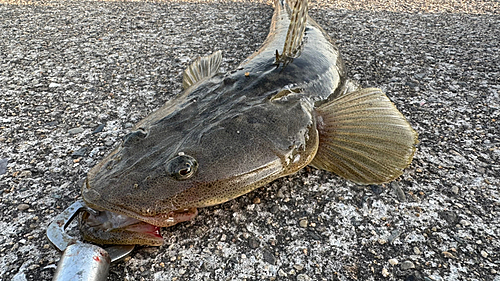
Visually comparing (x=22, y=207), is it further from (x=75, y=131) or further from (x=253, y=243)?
(x=253, y=243)

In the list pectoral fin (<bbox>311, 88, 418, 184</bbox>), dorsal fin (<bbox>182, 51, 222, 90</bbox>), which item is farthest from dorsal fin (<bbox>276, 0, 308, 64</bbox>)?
dorsal fin (<bbox>182, 51, 222, 90</bbox>)

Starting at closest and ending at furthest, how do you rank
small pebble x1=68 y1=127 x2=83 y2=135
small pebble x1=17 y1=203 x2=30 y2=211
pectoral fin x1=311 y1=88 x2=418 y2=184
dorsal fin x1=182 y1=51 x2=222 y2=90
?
small pebble x1=17 y1=203 x2=30 y2=211 → pectoral fin x1=311 y1=88 x2=418 y2=184 → small pebble x1=68 y1=127 x2=83 y2=135 → dorsal fin x1=182 y1=51 x2=222 y2=90

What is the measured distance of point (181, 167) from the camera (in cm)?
161

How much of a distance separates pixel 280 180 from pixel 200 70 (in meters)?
1.34

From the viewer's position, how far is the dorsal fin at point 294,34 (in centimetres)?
247

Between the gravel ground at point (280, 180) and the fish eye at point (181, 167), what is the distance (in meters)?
0.32

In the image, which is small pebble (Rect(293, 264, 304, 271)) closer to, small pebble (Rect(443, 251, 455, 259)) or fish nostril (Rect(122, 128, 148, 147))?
small pebble (Rect(443, 251, 455, 259))

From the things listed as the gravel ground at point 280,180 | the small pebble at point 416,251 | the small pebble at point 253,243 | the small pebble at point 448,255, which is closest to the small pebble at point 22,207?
the gravel ground at point 280,180

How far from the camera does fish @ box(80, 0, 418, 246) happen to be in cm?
160

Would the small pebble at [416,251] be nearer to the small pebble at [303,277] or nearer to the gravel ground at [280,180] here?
the gravel ground at [280,180]

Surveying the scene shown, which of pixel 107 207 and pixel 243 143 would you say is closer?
pixel 107 207

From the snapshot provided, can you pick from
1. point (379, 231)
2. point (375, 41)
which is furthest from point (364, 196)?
point (375, 41)

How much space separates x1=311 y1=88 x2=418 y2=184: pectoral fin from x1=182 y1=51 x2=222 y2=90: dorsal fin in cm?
109

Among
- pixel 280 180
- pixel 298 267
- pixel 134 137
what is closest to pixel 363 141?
pixel 280 180
